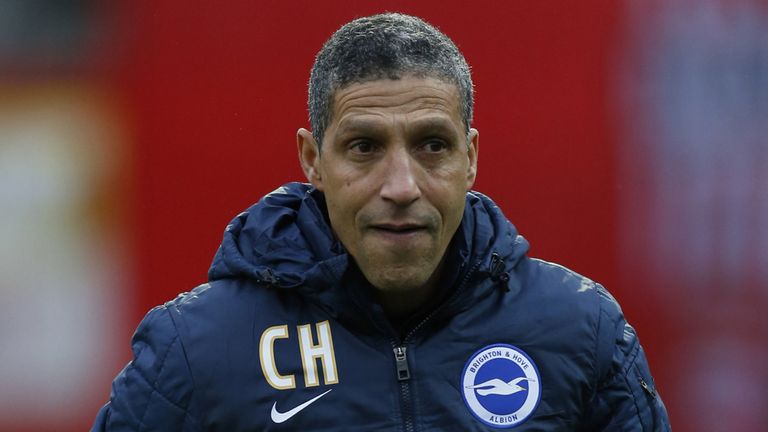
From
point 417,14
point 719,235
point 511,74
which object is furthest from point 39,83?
point 719,235

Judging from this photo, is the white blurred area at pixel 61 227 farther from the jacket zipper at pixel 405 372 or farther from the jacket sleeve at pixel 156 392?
the jacket zipper at pixel 405 372

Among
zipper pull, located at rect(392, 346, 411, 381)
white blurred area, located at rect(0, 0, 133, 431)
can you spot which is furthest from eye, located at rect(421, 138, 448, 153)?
white blurred area, located at rect(0, 0, 133, 431)

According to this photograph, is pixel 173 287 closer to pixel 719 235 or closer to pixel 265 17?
pixel 265 17

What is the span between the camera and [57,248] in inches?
131

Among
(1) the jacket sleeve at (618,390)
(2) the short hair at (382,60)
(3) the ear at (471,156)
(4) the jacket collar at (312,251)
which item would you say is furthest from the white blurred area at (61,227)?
(1) the jacket sleeve at (618,390)

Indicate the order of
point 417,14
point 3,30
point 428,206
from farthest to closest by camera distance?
1. point 417,14
2. point 3,30
3. point 428,206

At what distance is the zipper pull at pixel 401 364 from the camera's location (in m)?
1.91

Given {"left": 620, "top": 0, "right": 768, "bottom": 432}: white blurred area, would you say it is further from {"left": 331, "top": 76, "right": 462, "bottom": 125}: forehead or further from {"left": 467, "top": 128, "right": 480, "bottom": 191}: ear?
{"left": 331, "top": 76, "right": 462, "bottom": 125}: forehead

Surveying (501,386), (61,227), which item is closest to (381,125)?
(501,386)

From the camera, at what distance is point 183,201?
11.2 ft

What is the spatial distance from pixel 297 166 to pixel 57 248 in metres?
0.78

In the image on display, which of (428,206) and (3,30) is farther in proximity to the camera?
(3,30)

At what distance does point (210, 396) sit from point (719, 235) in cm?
216

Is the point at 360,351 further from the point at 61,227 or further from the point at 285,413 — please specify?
the point at 61,227
